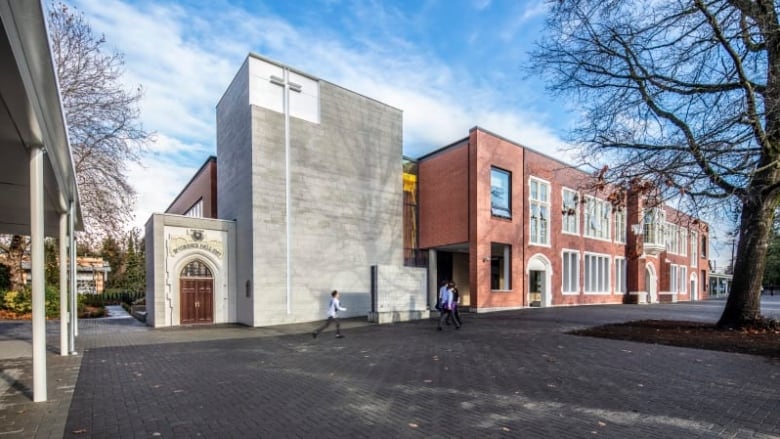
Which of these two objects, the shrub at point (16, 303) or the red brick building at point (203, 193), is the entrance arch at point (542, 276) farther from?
the shrub at point (16, 303)

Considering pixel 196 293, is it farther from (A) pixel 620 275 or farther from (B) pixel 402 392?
(A) pixel 620 275

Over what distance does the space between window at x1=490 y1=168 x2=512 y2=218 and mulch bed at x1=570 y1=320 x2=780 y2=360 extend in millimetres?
9383

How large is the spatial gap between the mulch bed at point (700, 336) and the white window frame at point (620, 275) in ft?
62.5

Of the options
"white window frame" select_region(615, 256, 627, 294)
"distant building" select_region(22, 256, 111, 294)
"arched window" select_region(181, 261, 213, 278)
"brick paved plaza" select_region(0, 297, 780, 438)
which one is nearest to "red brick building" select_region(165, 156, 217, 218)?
"arched window" select_region(181, 261, 213, 278)

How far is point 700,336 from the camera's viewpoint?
11.6m

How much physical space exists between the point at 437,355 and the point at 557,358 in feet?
8.58

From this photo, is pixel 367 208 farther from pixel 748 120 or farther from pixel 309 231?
pixel 748 120

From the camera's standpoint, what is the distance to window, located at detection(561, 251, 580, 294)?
2734cm

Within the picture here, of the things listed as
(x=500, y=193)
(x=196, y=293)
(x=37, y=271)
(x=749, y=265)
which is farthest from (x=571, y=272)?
(x=37, y=271)

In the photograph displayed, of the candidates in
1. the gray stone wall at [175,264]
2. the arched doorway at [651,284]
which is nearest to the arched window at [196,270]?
the gray stone wall at [175,264]

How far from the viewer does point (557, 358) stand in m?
9.11

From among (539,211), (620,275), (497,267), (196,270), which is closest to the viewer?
(196,270)

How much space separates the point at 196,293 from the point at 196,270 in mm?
1004

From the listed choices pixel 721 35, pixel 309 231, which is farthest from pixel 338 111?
pixel 721 35
